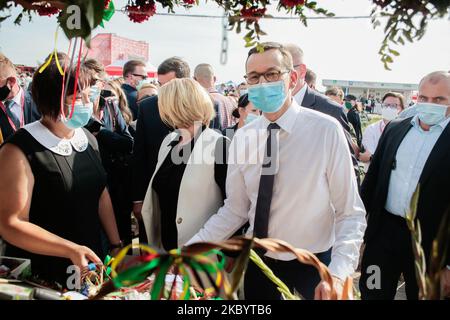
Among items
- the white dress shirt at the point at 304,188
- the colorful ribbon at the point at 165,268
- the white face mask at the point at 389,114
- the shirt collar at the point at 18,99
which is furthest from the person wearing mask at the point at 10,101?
the white face mask at the point at 389,114

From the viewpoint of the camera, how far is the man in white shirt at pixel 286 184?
6.30 feet

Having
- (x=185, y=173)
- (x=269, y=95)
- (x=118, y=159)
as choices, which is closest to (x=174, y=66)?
(x=118, y=159)

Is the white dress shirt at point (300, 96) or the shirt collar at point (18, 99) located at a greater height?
the white dress shirt at point (300, 96)

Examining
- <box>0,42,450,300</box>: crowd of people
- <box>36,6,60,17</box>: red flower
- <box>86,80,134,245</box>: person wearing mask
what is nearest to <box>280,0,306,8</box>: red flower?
<box>36,6,60,17</box>: red flower

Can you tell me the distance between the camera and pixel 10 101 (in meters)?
3.78

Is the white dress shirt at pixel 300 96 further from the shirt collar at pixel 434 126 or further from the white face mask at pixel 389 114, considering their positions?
the white face mask at pixel 389 114

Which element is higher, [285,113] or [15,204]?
[285,113]

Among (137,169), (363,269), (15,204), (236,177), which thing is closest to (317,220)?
(236,177)

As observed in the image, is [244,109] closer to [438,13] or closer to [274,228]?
[274,228]

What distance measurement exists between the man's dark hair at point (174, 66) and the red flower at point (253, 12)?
319cm

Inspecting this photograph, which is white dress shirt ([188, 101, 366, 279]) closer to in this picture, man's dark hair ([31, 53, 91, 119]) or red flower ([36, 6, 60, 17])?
man's dark hair ([31, 53, 91, 119])

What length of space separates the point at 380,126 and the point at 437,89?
294cm

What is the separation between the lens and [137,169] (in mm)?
3211

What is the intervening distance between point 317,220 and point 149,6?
1.33 metres
